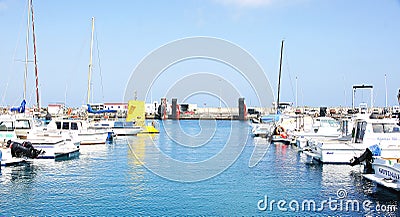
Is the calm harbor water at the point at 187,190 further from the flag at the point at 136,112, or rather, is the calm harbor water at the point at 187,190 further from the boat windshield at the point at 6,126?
the flag at the point at 136,112

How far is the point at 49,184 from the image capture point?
21812 mm

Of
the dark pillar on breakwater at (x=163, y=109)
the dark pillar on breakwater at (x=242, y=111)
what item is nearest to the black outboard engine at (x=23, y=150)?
the dark pillar on breakwater at (x=163, y=109)

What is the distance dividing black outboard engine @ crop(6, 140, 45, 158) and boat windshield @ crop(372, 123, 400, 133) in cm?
2009

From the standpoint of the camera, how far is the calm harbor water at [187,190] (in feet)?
56.3

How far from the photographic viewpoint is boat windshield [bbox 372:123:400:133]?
89.4 ft

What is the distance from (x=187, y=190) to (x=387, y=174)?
842 cm

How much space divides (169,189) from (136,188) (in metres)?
1.49

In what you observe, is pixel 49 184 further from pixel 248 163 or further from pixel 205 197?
pixel 248 163

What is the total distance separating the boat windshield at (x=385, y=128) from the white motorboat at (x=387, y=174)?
749cm

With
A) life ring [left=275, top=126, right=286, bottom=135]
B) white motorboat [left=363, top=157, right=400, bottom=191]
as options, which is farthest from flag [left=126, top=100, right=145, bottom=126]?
white motorboat [left=363, top=157, right=400, bottom=191]

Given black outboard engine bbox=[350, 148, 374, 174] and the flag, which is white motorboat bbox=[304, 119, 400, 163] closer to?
black outboard engine bbox=[350, 148, 374, 174]

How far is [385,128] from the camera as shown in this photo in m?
27.6

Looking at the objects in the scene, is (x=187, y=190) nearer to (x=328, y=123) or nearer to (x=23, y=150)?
(x=23, y=150)

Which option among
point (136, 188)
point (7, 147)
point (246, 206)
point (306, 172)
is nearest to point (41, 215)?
point (136, 188)
